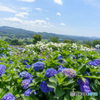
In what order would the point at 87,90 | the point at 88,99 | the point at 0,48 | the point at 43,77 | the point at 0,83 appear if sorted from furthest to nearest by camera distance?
the point at 0,48 < the point at 0,83 < the point at 43,77 < the point at 87,90 < the point at 88,99

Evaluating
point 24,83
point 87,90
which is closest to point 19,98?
point 24,83

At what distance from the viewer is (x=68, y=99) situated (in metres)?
0.92

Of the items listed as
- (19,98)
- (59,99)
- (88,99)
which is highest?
(88,99)

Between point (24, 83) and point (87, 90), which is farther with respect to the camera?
point (24, 83)

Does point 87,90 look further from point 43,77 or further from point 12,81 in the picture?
point 12,81

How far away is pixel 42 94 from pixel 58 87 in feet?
1.70

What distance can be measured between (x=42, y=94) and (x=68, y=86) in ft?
1.90

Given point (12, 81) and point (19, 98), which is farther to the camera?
point (12, 81)

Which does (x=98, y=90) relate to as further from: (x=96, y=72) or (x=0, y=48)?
(x=0, y=48)

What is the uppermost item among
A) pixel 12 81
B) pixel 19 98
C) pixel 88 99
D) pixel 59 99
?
pixel 88 99

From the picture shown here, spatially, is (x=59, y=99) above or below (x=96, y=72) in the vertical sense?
below

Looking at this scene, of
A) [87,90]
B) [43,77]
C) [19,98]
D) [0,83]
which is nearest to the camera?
[87,90]

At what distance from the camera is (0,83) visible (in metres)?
1.76

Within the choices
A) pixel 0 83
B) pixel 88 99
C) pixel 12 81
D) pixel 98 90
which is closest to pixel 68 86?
pixel 88 99
